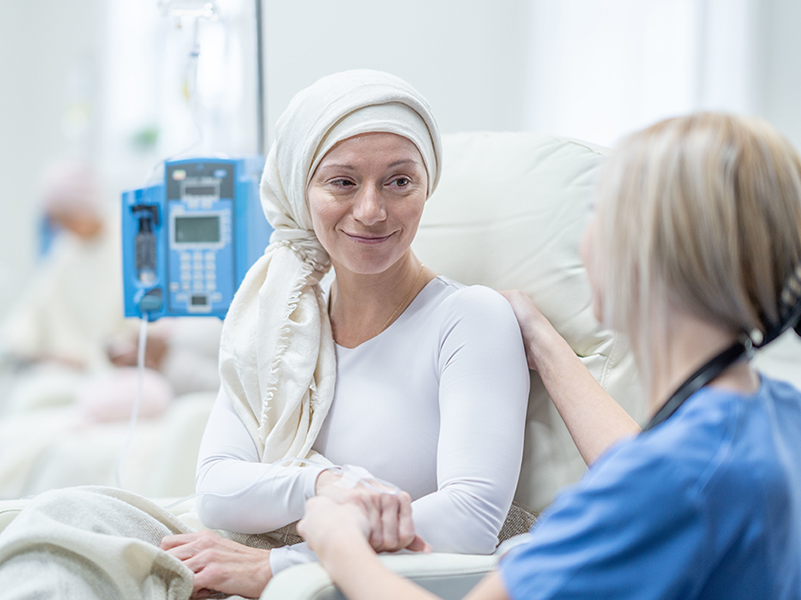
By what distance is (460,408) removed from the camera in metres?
1.09

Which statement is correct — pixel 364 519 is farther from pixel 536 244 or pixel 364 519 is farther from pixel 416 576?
pixel 536 244

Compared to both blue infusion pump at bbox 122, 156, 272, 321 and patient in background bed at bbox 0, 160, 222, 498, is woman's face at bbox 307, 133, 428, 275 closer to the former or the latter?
blue infusion pump at bbox 122, 156, 272, 321

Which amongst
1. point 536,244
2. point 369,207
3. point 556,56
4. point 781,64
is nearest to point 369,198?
point 369,207

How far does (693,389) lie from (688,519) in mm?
116

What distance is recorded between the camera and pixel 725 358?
620mm

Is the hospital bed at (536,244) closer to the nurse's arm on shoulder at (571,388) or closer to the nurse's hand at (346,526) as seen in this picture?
the nurse's arm on shoulder at (571,388)

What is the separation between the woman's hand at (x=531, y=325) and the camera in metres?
1.25

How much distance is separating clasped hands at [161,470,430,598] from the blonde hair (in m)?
0.40

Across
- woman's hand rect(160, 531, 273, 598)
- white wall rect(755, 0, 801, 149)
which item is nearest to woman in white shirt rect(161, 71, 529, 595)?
woman's hand rect(160, 531, 273, 598)

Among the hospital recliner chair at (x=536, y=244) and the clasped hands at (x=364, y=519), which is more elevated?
the hospital recliner chair at (x=536, y=244)

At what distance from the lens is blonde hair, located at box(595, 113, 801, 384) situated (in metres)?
0.60

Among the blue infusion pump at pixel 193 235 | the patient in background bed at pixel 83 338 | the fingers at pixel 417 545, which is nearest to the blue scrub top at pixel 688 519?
the fingers at pixel 417 545

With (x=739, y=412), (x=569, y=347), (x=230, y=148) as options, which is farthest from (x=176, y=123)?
(x=739, y=412)

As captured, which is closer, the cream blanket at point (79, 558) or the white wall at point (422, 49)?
the cream blanket at point (79, 558)
